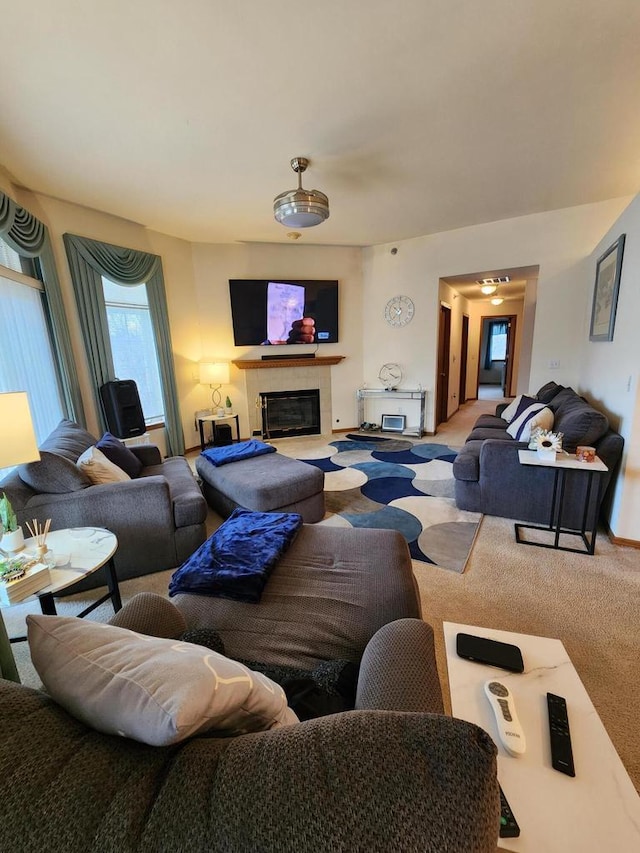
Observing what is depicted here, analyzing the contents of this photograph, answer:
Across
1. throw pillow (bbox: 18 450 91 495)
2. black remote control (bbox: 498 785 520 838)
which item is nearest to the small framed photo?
throw pillow (bbox: 18 450 91 495)

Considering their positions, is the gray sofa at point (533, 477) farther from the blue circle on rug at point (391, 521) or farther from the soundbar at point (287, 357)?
the soundbar at point (287, 357)

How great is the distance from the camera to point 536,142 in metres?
2.76

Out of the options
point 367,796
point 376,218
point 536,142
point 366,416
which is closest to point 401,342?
point 366,416

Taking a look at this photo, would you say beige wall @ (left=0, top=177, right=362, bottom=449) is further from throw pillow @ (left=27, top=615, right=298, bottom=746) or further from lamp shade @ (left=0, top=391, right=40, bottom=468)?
throw pillow @ (left=27, top=615, right=298, bottom=746)

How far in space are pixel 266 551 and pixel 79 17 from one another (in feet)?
8.22

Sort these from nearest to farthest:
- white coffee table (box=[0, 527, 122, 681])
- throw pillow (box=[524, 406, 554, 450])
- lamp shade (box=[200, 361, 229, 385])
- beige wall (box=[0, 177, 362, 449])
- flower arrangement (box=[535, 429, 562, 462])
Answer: white coffee table (box=[0, 527, 122, 681]), flower arrangement (box=[535, 429, 562, 462]), throw pillow (box=[524, 406, 554, 450]), beige wall (box=[0, 177, 362, 449]), lamp shade (box=[200, 361, 229, 385])

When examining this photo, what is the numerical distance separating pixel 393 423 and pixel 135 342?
376 centimetres

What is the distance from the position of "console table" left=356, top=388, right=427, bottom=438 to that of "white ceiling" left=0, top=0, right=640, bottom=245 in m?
2.59

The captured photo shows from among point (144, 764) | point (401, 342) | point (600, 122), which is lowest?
point (144, 764)

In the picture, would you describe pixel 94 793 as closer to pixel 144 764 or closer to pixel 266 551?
pixel 144 764

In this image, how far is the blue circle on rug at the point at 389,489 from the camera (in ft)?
11.1

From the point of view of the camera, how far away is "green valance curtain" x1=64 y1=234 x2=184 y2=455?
3.69 metres

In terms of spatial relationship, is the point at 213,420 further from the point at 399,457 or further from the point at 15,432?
the point at 15,432

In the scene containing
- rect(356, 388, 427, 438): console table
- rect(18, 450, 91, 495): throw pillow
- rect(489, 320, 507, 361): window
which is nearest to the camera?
rect(18, 450, 91, 495): throw pillow
